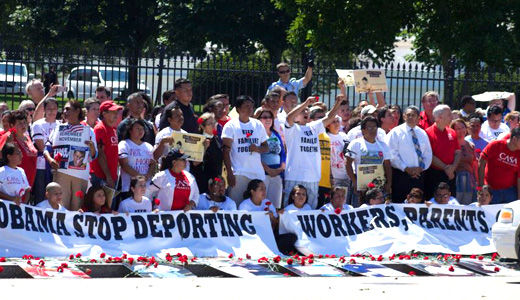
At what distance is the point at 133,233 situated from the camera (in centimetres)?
1316

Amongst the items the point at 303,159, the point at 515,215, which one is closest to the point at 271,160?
the point at 303,159

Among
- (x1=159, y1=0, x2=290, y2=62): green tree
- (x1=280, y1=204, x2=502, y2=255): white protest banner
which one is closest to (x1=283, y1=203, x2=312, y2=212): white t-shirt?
(x1=280, y1=204, x2=502, y2=255): white protest banner

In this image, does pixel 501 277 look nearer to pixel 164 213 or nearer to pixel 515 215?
pixel 515 215

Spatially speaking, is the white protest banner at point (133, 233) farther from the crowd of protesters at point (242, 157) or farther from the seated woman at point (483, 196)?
the seated woman at point (483, 196)

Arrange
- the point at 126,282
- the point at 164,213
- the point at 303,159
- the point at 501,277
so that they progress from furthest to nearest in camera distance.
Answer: the point at 303,159
the point at 164,213
the point at 501,277
the point at 126,282

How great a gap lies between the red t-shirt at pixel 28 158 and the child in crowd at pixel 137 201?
1177mm

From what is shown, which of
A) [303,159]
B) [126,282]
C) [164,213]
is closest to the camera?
[126,282]

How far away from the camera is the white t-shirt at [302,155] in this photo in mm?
14586

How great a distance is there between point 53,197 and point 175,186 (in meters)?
1.55

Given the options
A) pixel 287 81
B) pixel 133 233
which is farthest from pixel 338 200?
pixel 287 81

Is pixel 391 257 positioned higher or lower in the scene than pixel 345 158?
lower

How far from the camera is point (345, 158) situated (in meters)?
15.2

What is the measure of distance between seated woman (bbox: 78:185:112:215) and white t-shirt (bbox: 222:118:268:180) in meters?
1.89

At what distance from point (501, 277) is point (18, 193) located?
5.58 metres
